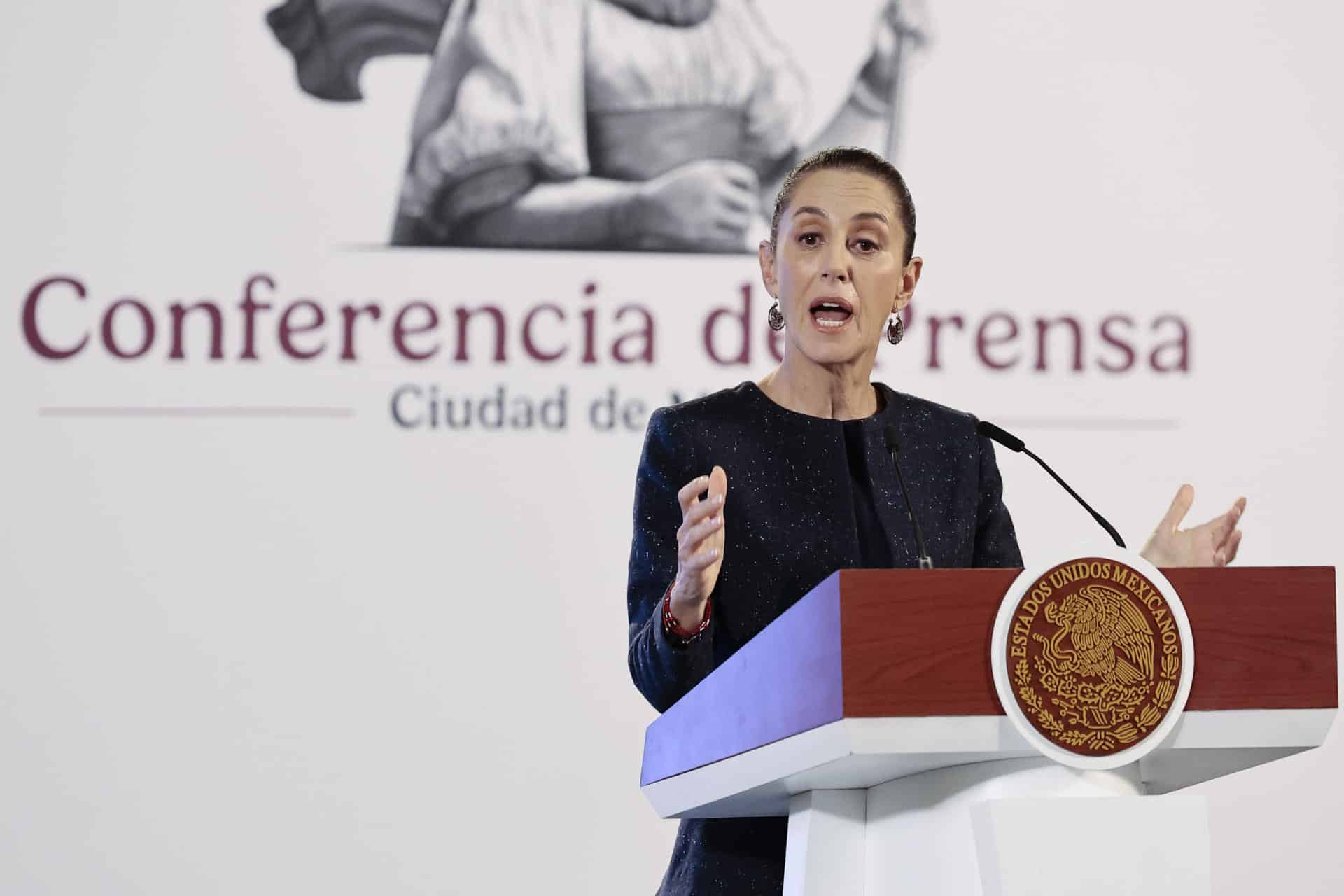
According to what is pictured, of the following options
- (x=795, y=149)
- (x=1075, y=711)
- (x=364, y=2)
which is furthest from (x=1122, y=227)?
(x=1075, y=711)

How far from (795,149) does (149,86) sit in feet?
Answer: 4.44

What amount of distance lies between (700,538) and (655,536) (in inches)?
15.3

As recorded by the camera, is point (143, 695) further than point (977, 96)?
No

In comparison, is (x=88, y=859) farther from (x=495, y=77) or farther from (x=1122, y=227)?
Answer: (x=1122, y=227)

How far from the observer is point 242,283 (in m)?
3.19

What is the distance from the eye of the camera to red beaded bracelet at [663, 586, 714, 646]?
1416 millimetres

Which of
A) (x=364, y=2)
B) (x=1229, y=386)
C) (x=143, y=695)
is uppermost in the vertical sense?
(x=364, y=2)

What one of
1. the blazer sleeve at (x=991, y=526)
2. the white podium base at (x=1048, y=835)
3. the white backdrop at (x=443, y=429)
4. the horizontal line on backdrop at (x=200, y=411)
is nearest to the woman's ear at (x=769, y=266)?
the blazer sleeve at (x=991, y=526)

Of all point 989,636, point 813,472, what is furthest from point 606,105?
point 989,636

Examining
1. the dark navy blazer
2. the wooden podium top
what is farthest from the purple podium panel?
the dark navy blazer

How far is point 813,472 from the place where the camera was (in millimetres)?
1682

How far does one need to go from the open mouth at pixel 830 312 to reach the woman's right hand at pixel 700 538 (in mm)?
439

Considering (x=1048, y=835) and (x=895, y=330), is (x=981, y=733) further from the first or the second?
(x=895, y=330)

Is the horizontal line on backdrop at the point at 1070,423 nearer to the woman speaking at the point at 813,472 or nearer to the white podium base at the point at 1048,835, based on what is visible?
the woman speaking at the point at 813,472
